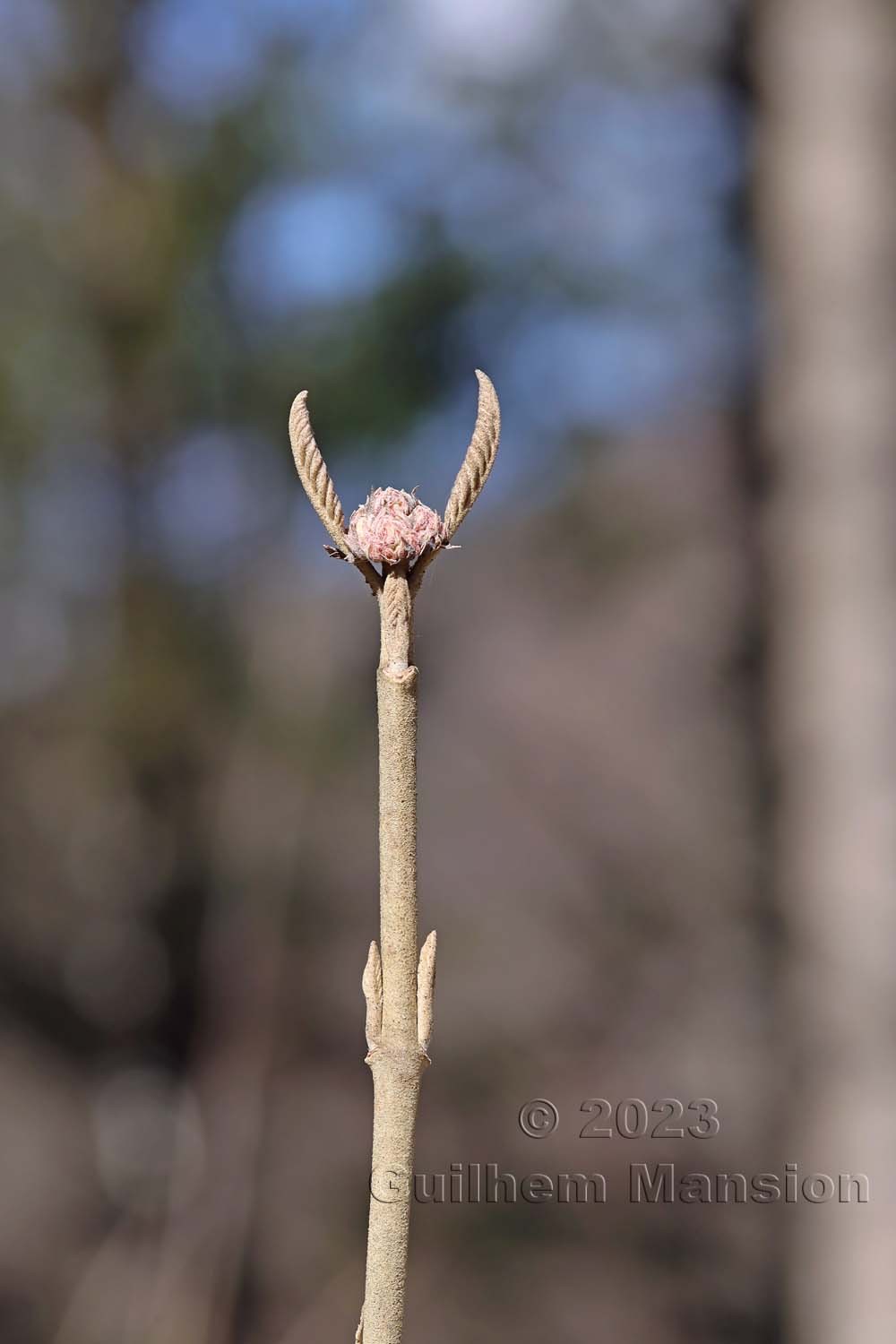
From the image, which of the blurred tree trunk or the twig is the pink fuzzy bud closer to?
the twig

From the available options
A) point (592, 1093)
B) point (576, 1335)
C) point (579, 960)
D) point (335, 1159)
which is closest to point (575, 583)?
point (579, 960)

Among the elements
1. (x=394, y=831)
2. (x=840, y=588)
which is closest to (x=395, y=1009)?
(x=394, y=831)

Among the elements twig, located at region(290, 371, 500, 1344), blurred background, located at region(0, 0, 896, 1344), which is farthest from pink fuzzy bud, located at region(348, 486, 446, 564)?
blurred background, located at region(0, 0, 896, 1344)

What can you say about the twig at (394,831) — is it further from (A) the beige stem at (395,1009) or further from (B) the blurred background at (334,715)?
(B) the blurred background at (334,715)

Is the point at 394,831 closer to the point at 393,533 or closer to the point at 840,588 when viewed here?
the point at 393,533

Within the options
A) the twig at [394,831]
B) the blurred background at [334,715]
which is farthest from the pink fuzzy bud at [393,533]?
the blurred background at [334,715]

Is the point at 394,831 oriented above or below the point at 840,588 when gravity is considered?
below
